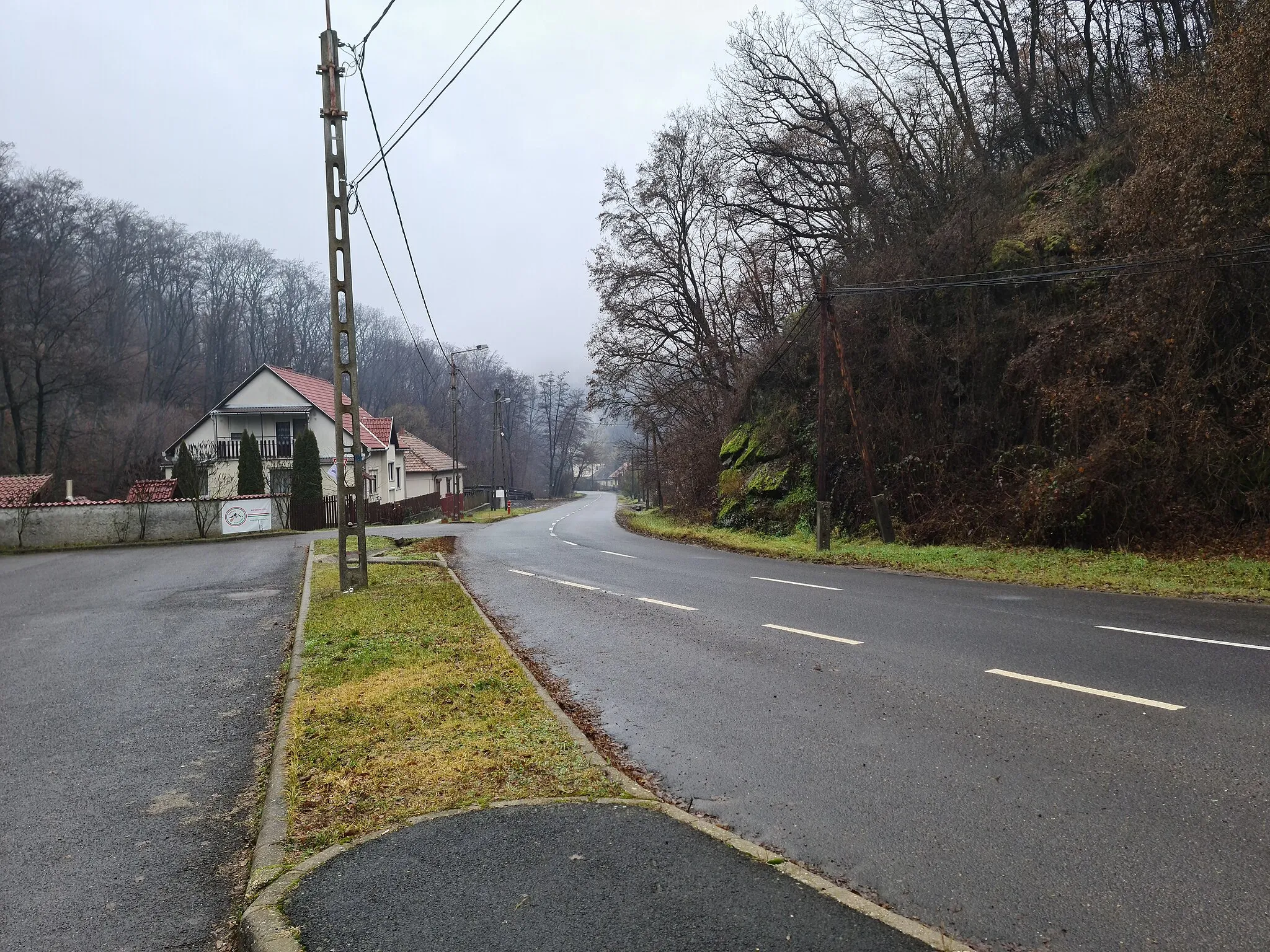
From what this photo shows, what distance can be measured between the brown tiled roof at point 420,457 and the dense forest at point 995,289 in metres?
24.7

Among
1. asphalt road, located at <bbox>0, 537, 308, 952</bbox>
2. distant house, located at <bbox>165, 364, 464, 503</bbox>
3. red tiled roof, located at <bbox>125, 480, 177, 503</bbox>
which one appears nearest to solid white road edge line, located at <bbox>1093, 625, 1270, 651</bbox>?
asphalt road, located at <bbox>0, 537, 308, 952</bbox>

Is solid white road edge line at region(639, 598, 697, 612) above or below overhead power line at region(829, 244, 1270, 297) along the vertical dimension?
below

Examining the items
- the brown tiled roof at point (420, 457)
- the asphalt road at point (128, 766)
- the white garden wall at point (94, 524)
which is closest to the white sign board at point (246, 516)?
the white garden wall at point (94, 524)

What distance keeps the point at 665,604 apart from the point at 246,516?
89.1 ft

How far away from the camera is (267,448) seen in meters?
48.2

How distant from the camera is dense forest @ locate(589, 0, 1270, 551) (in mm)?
14148

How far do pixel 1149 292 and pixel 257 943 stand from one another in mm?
17088

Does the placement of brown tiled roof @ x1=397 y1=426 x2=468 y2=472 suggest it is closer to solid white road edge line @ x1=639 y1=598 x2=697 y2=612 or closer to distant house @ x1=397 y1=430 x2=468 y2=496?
distant house @ x1=397 y1=430 x2=468 y2=496

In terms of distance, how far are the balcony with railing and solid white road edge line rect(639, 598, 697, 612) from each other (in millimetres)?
40043

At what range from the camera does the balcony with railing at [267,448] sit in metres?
47.1

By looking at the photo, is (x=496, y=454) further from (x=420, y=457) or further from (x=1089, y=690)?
(x=1089, y=690)

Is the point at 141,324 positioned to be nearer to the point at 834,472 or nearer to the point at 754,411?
the point at 754,411

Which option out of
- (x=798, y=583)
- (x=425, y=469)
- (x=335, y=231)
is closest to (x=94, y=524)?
(x=335, y=231)

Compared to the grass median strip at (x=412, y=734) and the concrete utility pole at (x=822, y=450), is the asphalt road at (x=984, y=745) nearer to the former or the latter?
the grass median strip at (x=412, y=734)
